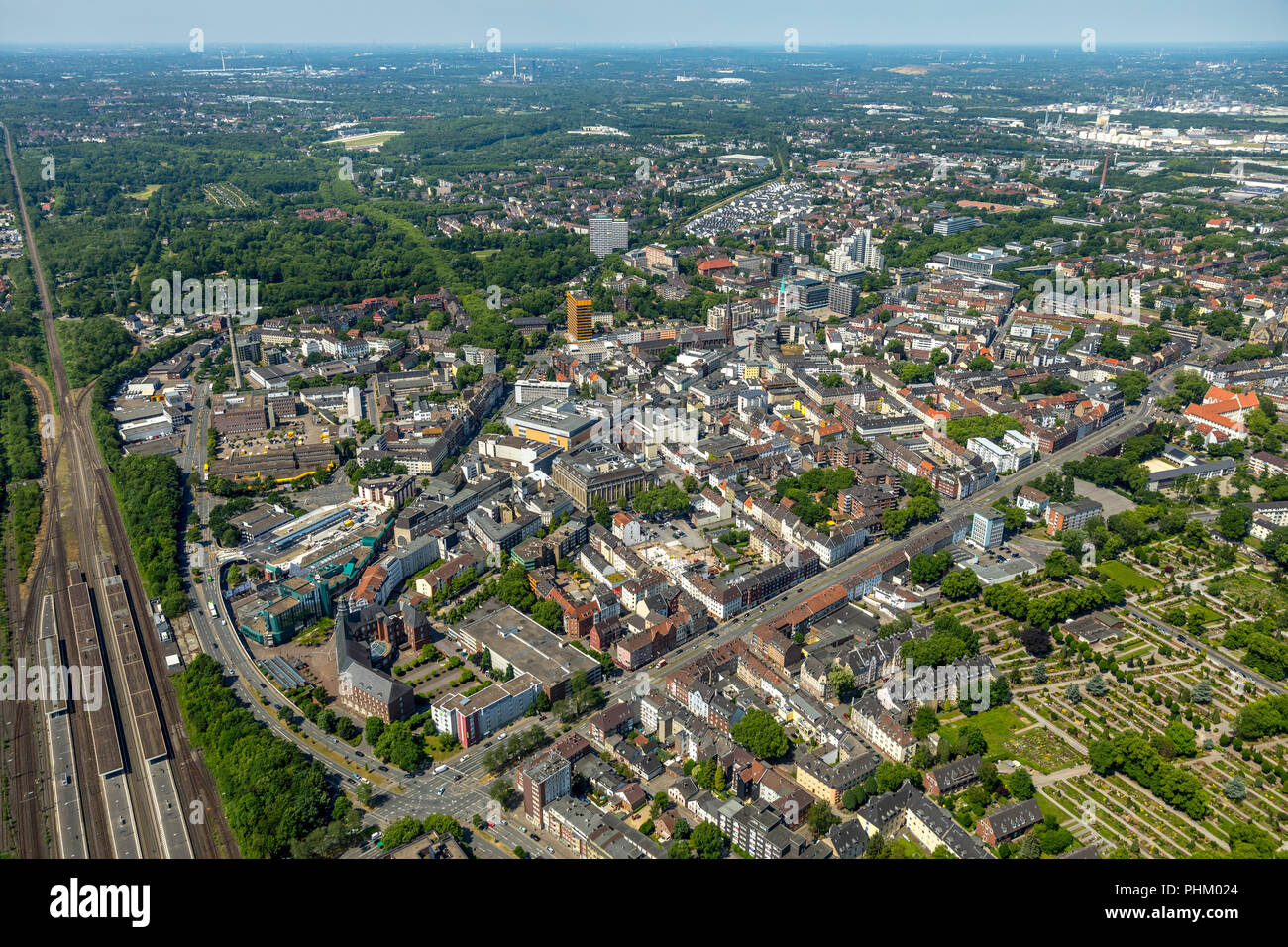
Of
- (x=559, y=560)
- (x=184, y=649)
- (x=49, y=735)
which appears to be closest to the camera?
(x=49, y=735)

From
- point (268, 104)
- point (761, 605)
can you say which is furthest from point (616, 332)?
point (268, 104)

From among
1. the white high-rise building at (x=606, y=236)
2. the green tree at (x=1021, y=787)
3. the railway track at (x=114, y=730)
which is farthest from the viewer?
the white high-rise building at (x=606, y=236)

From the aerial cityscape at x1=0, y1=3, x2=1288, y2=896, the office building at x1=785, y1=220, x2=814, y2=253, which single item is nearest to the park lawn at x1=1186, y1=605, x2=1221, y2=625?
the aerial cityscape at x1=0, y1=3, x2=1288, y2=896

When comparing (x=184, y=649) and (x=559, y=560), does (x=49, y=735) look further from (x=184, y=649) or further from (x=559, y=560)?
(x=559, y=560)

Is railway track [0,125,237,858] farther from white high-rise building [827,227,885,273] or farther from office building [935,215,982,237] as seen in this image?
office building [935,215,982,237]

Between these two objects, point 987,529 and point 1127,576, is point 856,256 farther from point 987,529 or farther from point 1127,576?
point 1127,576

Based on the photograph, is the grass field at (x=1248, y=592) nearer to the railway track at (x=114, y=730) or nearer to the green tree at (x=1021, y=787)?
the green tree at (x=1021, y=787)

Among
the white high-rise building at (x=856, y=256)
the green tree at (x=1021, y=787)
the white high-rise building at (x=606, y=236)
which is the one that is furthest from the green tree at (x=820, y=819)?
the white high-rise building at (x=606, y=236)
